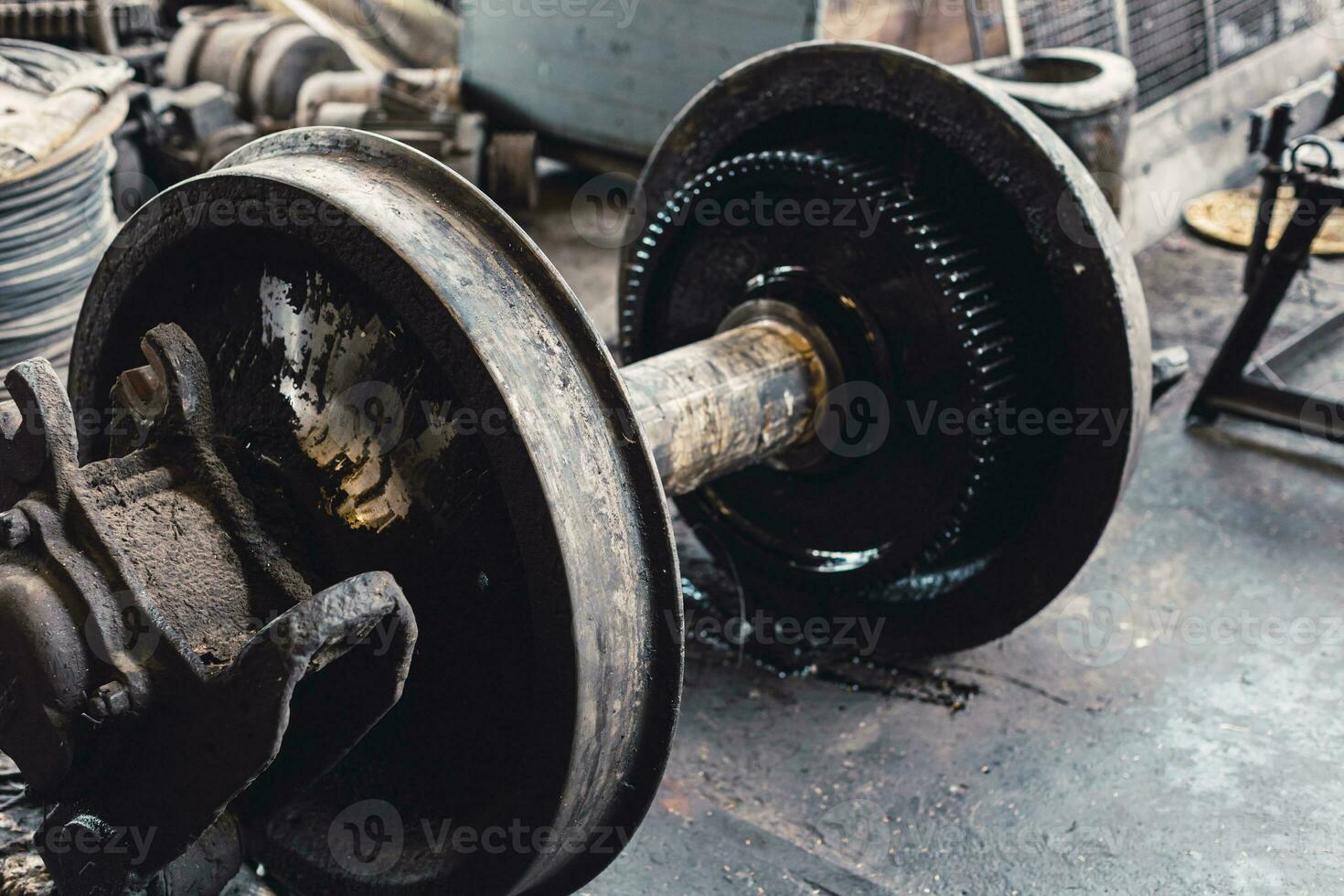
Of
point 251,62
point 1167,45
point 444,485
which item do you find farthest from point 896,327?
point 251,62

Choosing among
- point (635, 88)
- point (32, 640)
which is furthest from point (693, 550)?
point (635, 88)

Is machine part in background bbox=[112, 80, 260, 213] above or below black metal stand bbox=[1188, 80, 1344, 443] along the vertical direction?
above

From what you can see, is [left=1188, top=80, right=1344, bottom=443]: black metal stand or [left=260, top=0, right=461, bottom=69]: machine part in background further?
[left=260, top=0, right=461, bottom=69]: machine part in background

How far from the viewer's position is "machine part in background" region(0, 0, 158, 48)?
168 inches

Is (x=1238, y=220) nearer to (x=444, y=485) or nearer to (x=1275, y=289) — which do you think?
(x=1275, y=289)

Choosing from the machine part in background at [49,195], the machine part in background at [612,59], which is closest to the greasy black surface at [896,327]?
the machine part in background at [49,195]

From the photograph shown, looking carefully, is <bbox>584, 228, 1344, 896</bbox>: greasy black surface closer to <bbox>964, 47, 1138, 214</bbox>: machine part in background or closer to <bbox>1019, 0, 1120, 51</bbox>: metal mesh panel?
<bbox>964, 47, 1138, 214</bbox>: machine part in background

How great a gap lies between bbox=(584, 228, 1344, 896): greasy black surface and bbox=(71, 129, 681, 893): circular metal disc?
0.49 metres

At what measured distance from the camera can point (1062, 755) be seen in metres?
2.15

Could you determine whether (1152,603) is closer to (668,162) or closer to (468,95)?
(668,162)

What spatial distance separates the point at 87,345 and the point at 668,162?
1.16 m

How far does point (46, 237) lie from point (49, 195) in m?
0.10

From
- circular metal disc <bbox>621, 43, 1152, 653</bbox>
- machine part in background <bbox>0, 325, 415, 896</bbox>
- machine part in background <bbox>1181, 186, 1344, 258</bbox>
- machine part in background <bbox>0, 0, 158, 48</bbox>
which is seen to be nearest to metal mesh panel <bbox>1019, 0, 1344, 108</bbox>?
machine part in background <bbox>1181, 186, 1344, 258</bbox>

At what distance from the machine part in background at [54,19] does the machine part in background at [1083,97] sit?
10.6 ft
